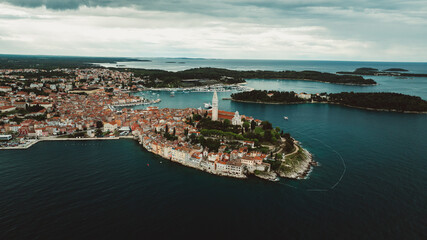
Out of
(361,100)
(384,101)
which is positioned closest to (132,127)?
(361,100)

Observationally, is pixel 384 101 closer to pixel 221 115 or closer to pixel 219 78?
pixel 221 115

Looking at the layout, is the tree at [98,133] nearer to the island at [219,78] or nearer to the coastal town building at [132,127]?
the coastal town building at [132,127]

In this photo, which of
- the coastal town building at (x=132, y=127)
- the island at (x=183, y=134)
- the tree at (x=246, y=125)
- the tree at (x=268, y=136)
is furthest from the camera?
the tree at (x=246, y=125)

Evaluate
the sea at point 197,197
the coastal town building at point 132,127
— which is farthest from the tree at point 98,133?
the sea at point 197,197

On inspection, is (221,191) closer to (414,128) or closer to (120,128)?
(120,128)

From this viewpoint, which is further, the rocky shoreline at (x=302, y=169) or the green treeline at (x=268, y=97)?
the green treeline at (x=268, y=97)

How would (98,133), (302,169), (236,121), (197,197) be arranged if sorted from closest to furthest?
(197,197) → (302,169) → (98,133) → (236,121)

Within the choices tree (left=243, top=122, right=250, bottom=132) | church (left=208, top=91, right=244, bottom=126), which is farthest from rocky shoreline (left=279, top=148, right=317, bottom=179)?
church (left=208, top=91, right=244, bottom=126)
